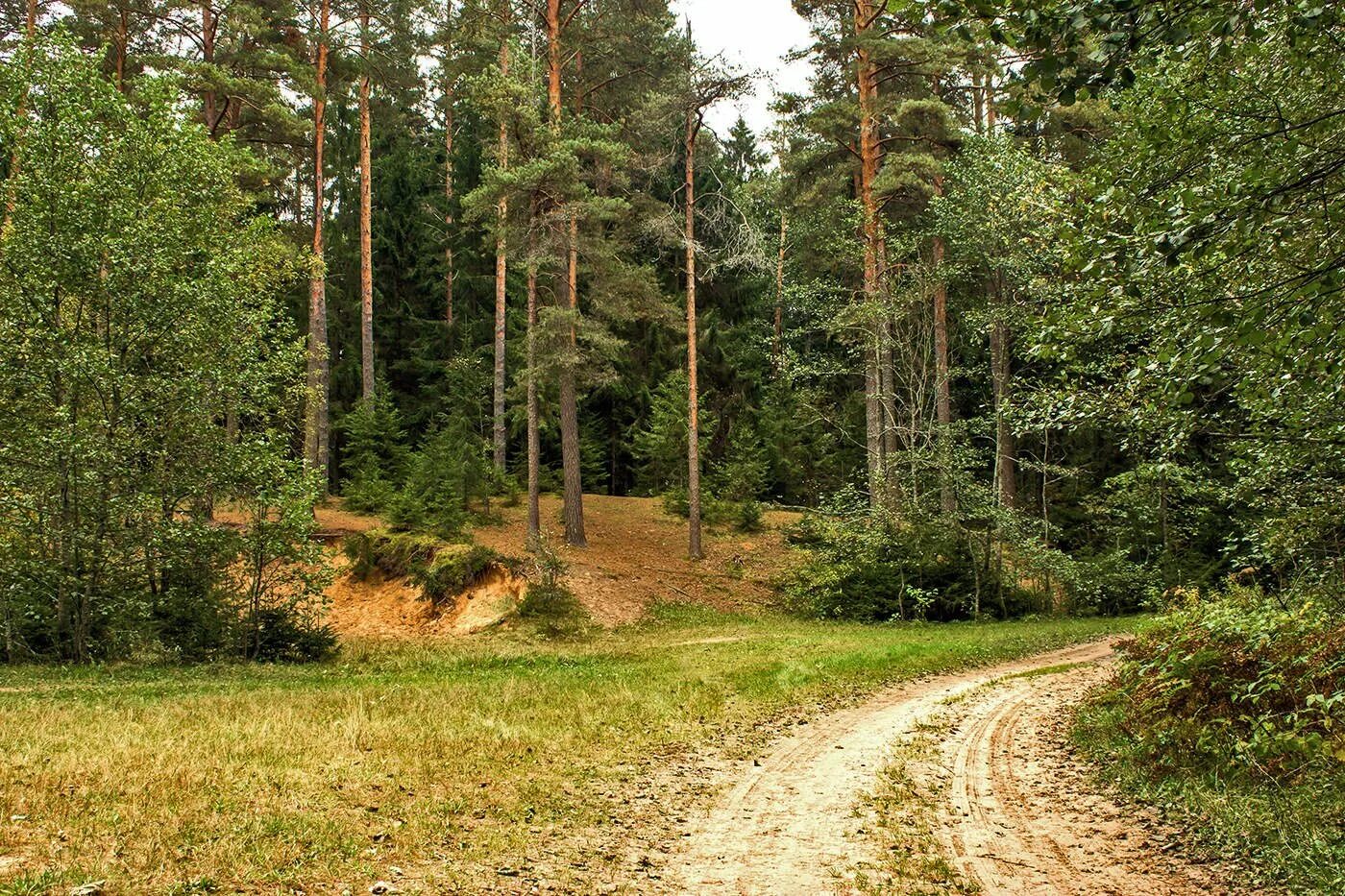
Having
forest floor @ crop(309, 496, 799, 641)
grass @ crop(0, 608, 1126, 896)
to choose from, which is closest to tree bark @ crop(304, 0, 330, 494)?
forest floor @ crop(309, 496, 799, 641)

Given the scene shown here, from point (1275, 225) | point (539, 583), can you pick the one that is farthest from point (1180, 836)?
point (539, 583)

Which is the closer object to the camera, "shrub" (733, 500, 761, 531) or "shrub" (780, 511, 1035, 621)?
"shrub" (780, 511, 1035, 621)

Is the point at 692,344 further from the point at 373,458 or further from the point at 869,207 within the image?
the point at 373,458

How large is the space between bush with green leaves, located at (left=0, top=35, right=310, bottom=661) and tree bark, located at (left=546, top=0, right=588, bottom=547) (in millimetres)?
9043

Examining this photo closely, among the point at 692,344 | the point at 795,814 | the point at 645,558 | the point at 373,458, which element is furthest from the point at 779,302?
the point at 795,814

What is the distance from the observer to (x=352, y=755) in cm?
692

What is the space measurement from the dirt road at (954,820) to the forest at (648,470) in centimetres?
6

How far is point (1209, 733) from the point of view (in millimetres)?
6305

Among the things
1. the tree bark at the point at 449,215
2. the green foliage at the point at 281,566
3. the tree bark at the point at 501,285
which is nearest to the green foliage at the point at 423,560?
the green foliage at the point at 281,566

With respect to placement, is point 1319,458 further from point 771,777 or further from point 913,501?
point 913,501

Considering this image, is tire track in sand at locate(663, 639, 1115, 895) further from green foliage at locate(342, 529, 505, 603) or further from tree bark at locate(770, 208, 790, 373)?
tree bark at locate(770, 208, 790, 373)

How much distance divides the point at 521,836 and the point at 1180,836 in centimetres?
427

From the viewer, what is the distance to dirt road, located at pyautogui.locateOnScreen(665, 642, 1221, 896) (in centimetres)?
466

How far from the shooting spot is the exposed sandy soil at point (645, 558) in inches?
814
